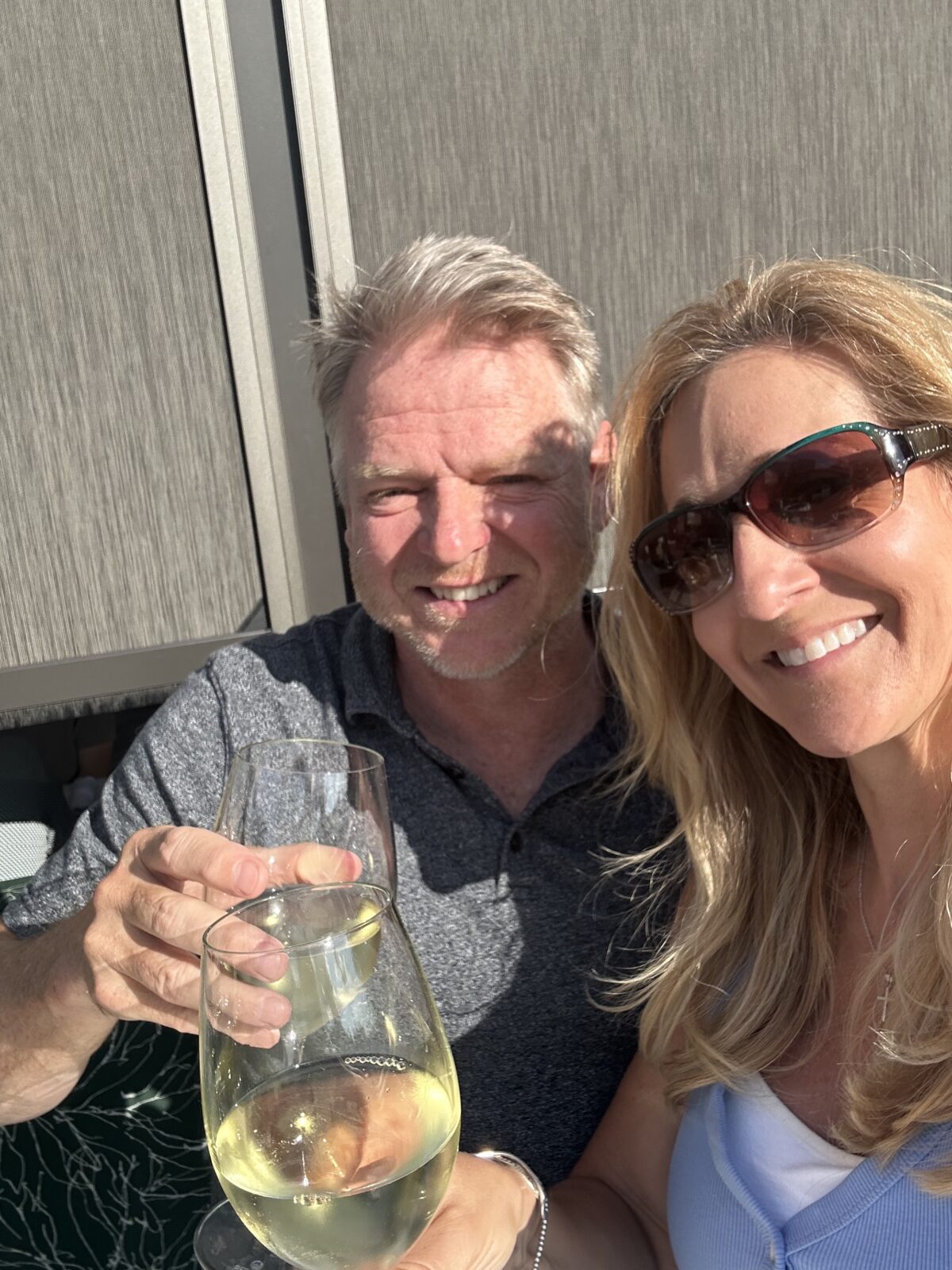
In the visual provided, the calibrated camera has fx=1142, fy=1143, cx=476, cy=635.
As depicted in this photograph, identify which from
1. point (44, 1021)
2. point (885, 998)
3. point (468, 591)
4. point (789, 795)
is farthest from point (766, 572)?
point (44, 1021)

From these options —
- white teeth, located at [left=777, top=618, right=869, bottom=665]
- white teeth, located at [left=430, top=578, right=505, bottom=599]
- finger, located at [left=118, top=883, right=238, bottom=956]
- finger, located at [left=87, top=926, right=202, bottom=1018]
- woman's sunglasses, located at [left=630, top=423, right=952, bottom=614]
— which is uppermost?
woman's sunglasses, located at [left=630, top=423, right=952, bottom=614]

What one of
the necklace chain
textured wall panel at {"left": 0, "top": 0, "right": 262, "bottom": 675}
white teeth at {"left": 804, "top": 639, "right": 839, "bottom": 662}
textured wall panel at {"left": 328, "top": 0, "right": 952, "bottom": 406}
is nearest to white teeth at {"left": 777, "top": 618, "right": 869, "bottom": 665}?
white teeth at {"left": 804, "top": 639, "right": 839, "bottom": 662}

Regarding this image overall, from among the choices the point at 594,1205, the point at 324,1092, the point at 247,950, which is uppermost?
the point at 247,950

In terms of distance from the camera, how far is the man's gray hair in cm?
190

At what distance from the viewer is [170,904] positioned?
1156mm

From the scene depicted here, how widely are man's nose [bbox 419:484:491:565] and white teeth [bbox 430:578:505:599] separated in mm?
54

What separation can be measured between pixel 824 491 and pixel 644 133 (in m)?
Result: 1.57

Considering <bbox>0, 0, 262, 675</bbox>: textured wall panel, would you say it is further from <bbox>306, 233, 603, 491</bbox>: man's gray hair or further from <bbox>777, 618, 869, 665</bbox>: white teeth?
<bbox>777, 618, 869, 665</bbox>: white teeth

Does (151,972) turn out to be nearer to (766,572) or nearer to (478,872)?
(478,872)

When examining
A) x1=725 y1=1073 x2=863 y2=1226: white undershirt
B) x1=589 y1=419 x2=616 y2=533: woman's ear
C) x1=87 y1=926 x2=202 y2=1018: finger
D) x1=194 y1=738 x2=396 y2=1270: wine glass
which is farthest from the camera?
x1=589 y1=419 x2=616 y2=533: woman's ear

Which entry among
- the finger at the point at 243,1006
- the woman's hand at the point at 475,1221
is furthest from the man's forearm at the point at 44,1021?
the finger at the point at 243,1006

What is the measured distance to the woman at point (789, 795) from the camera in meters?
1.27

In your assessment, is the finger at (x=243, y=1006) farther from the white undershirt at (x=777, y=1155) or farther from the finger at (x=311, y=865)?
the white undershirt at (x=777, y=1155)

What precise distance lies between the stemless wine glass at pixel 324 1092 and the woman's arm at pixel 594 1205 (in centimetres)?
34
